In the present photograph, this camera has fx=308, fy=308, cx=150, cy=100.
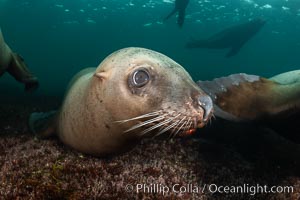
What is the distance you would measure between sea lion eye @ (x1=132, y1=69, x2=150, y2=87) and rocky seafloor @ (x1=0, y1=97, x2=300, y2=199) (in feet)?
3.64

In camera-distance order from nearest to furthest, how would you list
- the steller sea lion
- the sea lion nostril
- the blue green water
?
the sea lion nostril < the steller sea lion < the blue green water

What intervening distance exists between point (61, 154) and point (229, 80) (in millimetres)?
2354

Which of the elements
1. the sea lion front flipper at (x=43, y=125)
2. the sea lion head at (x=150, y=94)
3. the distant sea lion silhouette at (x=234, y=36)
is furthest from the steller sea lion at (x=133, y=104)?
the distant sea lion silhouette at (x=234, y=36)

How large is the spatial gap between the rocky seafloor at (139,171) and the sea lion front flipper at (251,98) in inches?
31.6

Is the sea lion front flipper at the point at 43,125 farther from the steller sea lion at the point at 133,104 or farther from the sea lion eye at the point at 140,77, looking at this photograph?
the sea lion eye at the point at 140,77

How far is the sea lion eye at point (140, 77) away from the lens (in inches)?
110

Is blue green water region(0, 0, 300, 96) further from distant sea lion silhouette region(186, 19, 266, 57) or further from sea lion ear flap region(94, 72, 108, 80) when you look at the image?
sea lion ear flap region(94, 72, 108, 80)

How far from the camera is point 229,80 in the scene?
393 centimetres

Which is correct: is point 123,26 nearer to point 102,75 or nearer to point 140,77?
point 102,75

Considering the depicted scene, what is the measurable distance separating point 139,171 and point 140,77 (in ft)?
4.39

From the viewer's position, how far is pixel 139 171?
3.66 metres

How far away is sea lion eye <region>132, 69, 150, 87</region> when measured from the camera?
281 centimetres

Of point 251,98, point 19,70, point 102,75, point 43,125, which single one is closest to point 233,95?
point 251,98

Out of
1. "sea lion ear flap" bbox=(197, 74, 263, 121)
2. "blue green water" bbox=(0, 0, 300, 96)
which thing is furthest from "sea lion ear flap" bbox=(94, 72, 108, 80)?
"blue green water" bbox=(0, 0, 300, 96)
